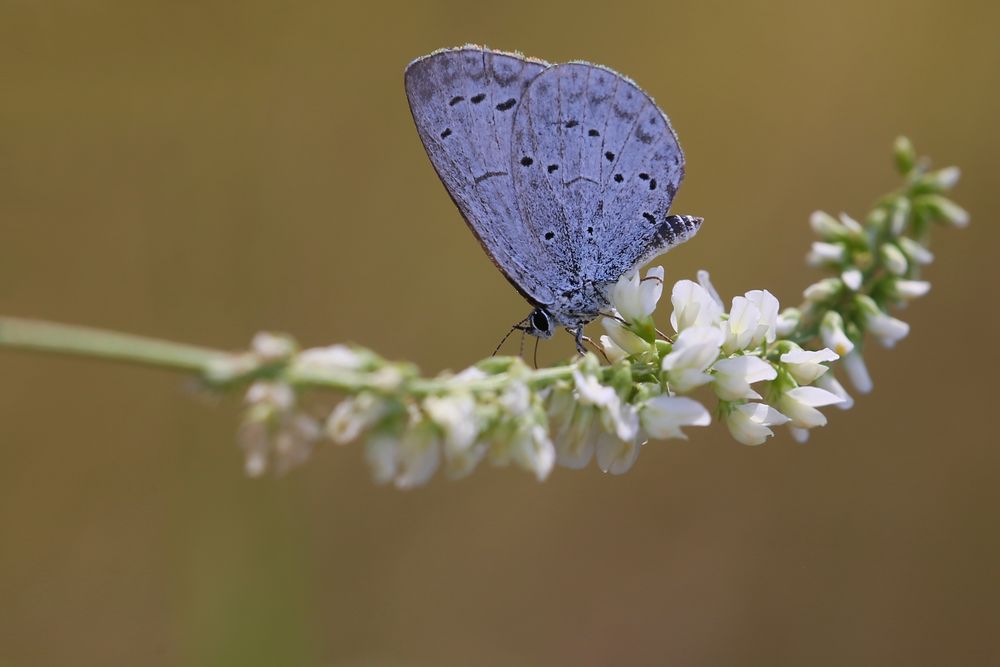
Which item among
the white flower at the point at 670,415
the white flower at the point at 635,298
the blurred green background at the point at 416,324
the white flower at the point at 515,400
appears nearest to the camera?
the white flower at the point at 515,400

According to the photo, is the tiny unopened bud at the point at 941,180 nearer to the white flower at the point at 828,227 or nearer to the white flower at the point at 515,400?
the white flower at the point at 828,227

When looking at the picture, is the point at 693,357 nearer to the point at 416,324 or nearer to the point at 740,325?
the point at 740,325

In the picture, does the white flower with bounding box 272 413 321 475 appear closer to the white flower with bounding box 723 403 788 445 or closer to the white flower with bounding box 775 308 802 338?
the white flower with bounding box 723 403 788 445

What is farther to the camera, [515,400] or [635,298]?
[635,298]

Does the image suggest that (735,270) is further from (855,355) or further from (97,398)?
(97,398)

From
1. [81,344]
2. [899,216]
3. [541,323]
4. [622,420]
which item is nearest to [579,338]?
[541,323]

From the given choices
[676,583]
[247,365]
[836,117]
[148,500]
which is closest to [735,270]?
[836,117]

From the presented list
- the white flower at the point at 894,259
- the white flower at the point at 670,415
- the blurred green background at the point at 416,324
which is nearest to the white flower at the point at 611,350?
the white flower at the point at 670,415

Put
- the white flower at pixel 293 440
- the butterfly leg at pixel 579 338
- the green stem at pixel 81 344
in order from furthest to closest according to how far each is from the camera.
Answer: the butterfly leg at pixel 579 338
the white flower at pixel 293 440
the green stem at pixel 81 344
